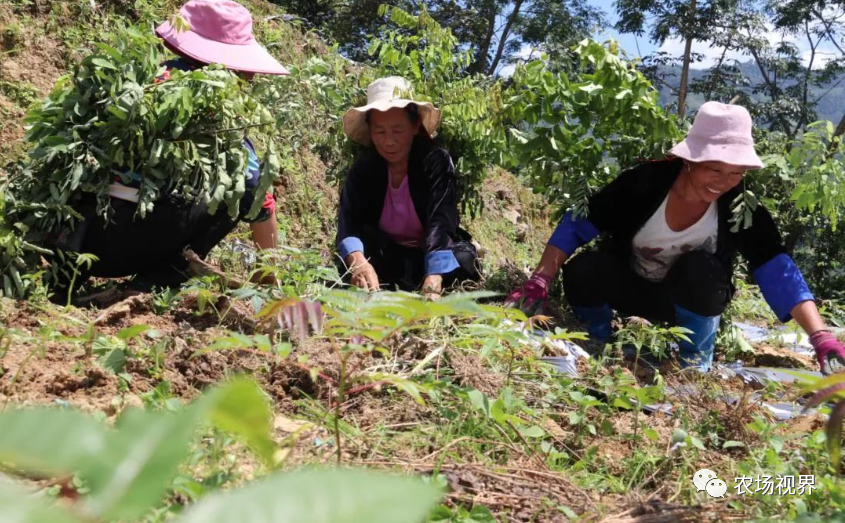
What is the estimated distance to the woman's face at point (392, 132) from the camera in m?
3.24

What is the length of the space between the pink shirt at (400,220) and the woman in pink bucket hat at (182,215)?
0.62 metres

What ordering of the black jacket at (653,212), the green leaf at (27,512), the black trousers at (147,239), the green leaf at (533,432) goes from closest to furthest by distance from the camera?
the green leaf at (27,512), the green leaf at (533,432), the black trousers at (147,239), the black jacket at (653,212)

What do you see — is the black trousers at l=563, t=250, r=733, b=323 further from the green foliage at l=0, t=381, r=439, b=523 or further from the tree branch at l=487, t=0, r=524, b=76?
the tree branch at l=487, t=0, r=524, b=76

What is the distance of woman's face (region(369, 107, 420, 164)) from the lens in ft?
10.6

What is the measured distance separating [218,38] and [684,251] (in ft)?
6.83

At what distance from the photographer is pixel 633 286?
10.3 ft

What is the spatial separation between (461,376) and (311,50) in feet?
18.9

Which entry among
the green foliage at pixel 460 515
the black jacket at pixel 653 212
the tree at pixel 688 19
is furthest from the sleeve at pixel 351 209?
the tree at pixel 688 19

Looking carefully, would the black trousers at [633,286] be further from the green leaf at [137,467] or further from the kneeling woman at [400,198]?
the green leaf at [137,467]

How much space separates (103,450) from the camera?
373 millimetres

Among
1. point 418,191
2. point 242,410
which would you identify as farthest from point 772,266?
point 242,410

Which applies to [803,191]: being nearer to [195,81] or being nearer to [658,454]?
[658,454]

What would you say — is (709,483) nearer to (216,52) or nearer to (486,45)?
(216,52)

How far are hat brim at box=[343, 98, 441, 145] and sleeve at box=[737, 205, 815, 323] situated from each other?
4.68 ft
